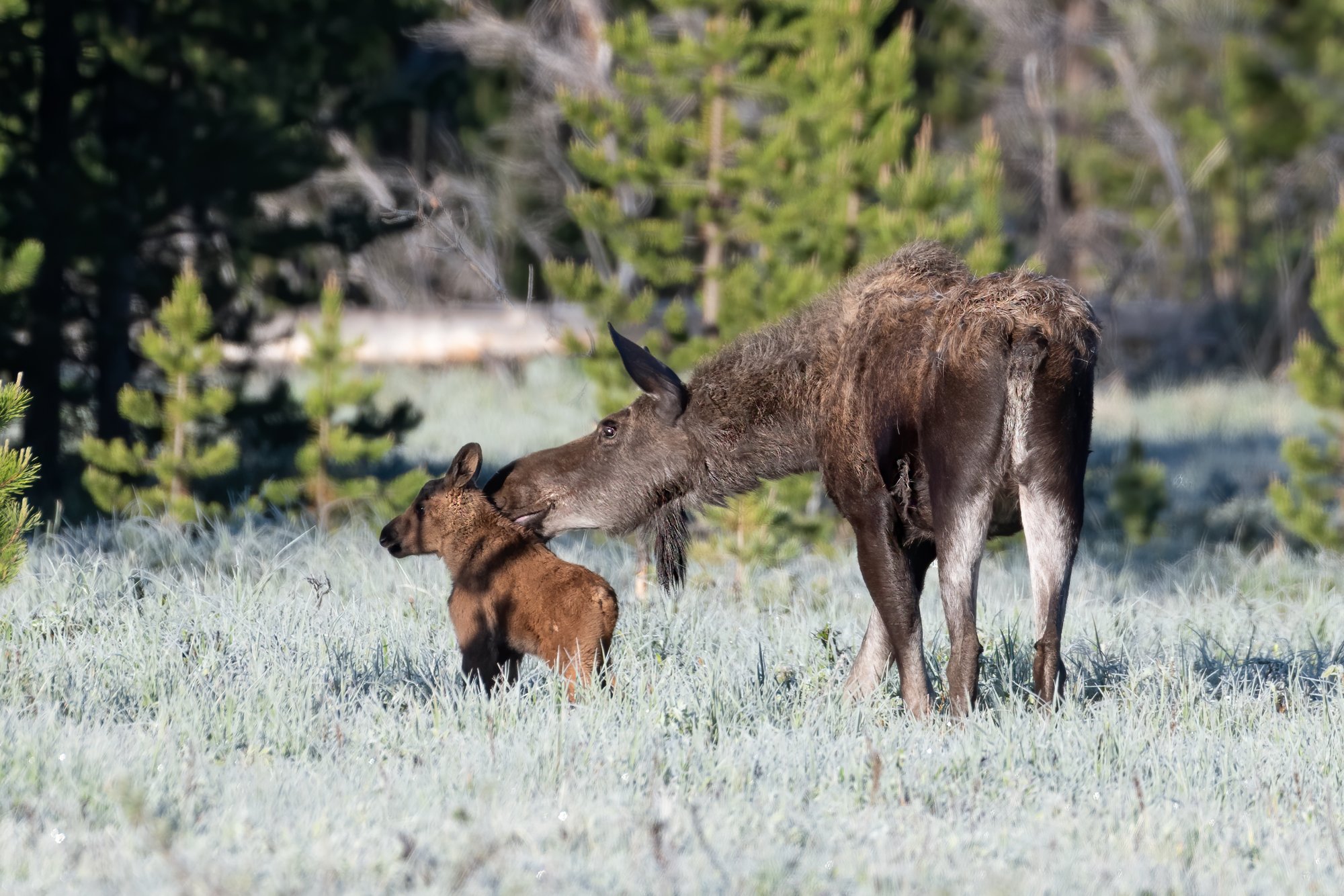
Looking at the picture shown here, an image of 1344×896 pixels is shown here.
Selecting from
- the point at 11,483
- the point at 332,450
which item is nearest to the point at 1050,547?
the point at 11,483

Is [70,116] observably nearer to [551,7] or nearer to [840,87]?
[840,87]

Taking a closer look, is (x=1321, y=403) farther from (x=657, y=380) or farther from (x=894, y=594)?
(x=894, y=594)

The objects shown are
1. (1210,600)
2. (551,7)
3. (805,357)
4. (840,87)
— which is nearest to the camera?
(805,357)

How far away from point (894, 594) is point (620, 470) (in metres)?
1.68

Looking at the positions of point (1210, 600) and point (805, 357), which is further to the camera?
point (1210, 600)

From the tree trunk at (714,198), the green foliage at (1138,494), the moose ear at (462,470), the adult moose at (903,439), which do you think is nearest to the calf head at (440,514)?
the moose ear at (462,470)

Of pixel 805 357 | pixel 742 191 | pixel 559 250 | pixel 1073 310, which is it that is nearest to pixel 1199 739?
pixel 1073 310

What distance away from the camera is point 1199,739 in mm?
5281

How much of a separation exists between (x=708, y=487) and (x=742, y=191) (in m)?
6.29

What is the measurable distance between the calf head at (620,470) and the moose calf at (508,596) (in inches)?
20.0

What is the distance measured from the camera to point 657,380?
22.1ft

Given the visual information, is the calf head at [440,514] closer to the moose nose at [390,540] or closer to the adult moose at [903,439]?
the moose nose at [390,540]

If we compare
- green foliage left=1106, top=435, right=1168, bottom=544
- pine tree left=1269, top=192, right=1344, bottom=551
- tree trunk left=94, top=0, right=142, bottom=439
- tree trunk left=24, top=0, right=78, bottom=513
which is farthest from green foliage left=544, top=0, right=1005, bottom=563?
tree trunk left=24, top=0, right=78, bottom=513

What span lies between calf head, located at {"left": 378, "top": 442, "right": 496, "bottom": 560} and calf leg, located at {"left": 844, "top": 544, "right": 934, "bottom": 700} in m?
1.65
